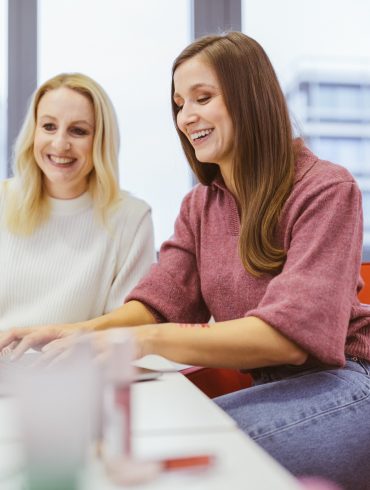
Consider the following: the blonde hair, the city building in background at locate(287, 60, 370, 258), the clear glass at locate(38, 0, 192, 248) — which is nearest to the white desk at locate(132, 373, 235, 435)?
the blonde hair

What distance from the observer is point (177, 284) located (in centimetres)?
152

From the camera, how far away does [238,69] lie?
137 centimetres

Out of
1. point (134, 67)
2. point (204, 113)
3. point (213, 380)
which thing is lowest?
point (213, 380)

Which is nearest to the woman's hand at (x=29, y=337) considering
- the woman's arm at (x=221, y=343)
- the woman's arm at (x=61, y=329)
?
the woman's arm at (x=61, y=329)

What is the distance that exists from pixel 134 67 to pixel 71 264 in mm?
1060

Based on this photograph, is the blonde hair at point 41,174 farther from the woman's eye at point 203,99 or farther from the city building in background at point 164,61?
the woman's eye at point 203,99

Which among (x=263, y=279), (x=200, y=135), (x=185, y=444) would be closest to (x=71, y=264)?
(x=200, y=135)

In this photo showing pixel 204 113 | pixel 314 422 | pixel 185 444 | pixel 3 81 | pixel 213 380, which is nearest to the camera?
pixel 185 444

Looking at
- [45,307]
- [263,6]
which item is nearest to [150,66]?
[263,6]

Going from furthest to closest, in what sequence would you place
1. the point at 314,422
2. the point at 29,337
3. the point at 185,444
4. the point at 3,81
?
the point at 3,81
the point at 29,337
the point at 314,422
the point at 185,444

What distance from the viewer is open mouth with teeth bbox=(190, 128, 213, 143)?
1.45 meters

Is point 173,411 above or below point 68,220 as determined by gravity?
below

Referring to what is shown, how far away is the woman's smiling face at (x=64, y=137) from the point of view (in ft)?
6.58

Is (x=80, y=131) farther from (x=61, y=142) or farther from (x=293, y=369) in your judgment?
(x=293, y=369)
